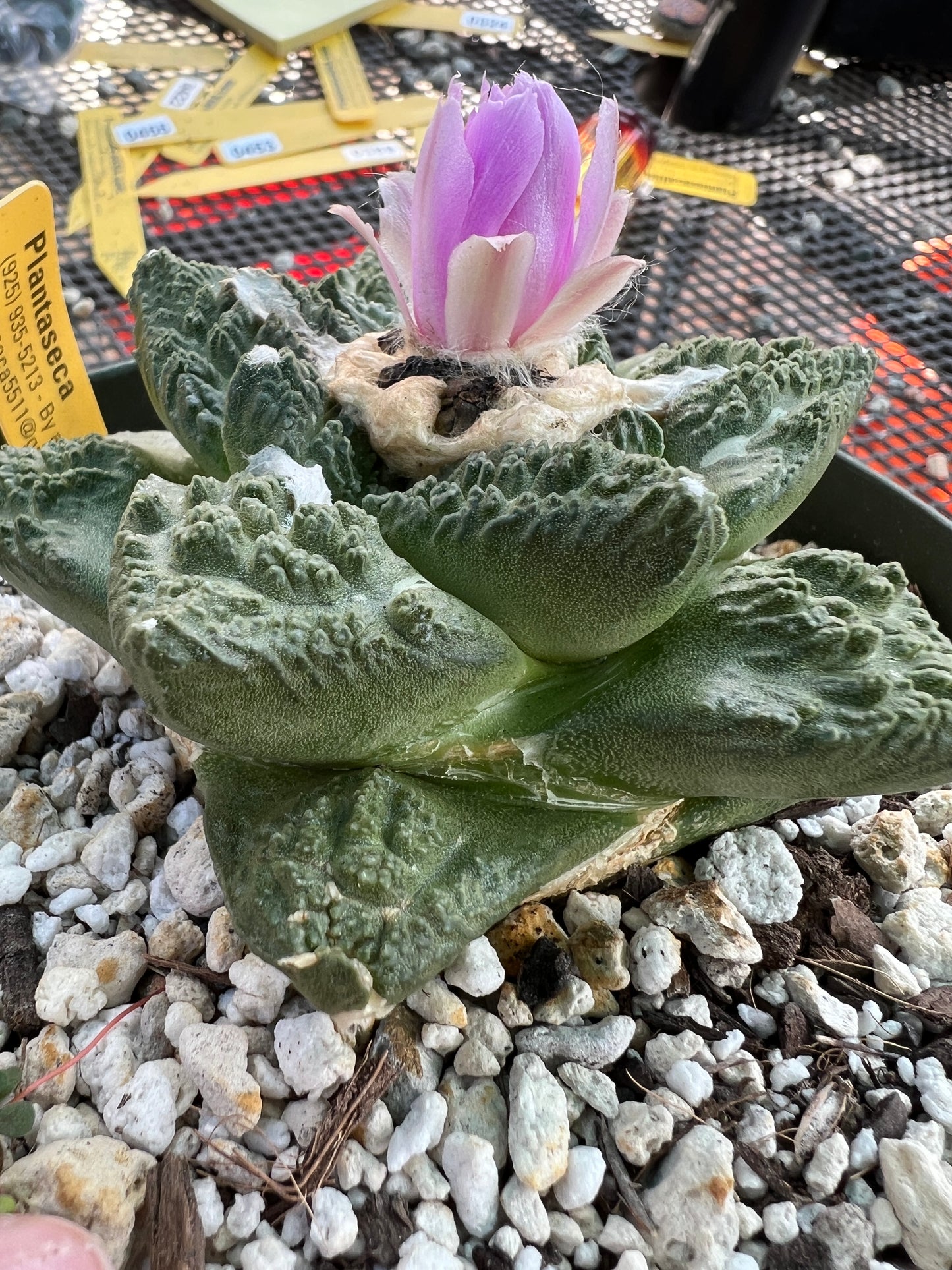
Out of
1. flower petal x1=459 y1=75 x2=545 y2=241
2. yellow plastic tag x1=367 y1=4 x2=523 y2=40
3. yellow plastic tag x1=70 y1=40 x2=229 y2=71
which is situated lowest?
yellow plastic tag x1=70 y1=40 x2=229 y2=71

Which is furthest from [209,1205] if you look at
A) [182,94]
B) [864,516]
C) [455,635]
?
[182,94]

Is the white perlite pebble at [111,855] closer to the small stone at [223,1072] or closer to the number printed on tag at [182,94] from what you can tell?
the small stone at [223,1072]

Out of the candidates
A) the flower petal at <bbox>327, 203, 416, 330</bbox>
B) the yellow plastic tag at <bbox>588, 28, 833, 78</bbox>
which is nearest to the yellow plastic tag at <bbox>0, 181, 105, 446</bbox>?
the flower petal at <bbox>327, 203, 416, 330</bbox>

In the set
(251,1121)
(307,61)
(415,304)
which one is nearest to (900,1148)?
(251,1121)

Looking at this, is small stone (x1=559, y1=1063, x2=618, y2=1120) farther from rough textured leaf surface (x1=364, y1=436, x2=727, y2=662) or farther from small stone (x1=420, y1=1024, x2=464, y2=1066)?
rough textured leaf surface (x1=364, y1=436, x2=727, y2=662)

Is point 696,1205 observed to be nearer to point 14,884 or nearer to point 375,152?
point 14,884

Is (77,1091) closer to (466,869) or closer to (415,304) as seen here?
(466,869)

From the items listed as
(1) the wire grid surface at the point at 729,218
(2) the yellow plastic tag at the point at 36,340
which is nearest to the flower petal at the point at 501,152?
(2) the yellow plastic tag at the point at 36,340
